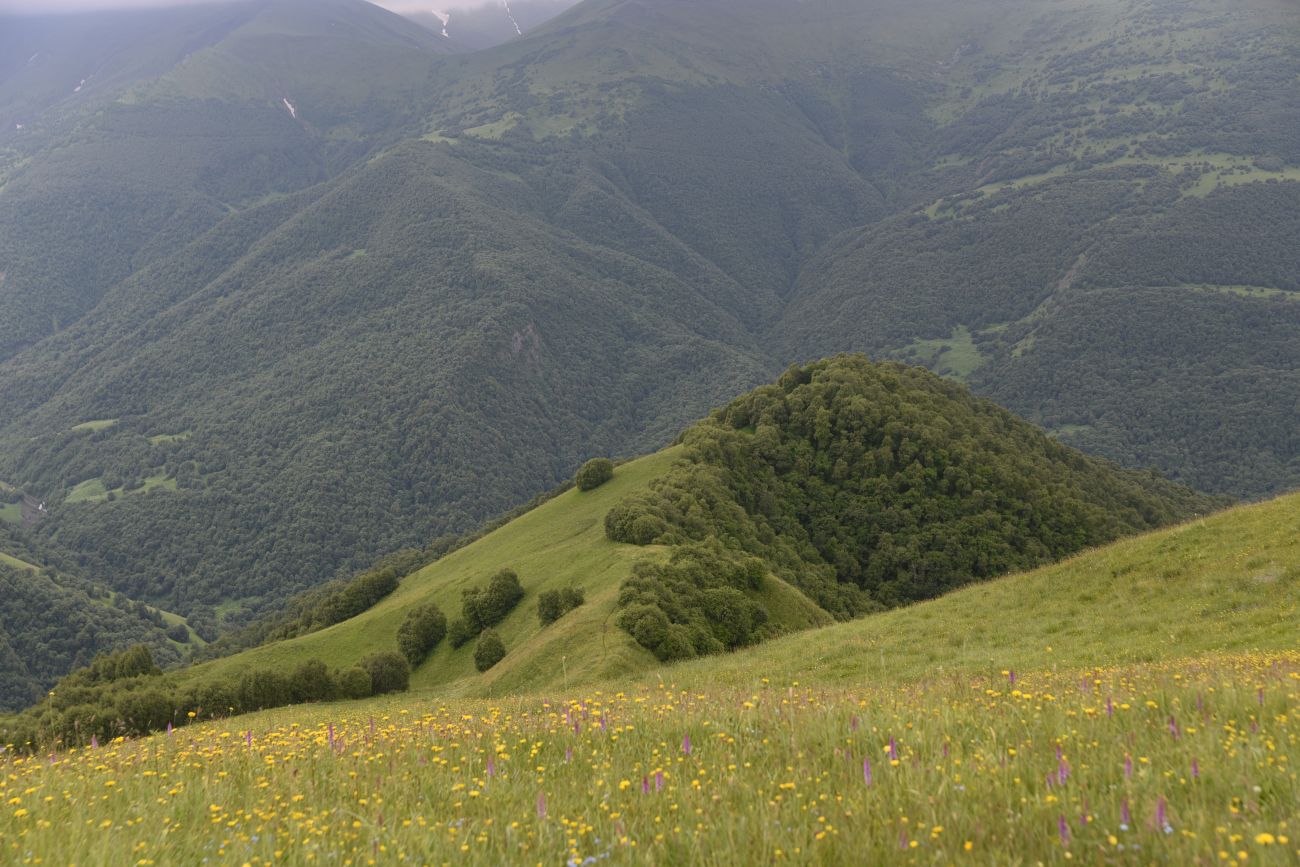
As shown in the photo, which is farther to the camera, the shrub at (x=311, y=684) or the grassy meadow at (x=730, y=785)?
the shrub at (x=311, y=684)

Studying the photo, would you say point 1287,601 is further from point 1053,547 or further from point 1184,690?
point 1053,547

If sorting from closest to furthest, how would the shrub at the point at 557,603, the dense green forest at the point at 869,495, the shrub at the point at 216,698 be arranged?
the shrub at the point at 216,698, the shrub at the point at 557,603, the dense green forest at the point at 869,495

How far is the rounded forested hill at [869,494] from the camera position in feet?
226

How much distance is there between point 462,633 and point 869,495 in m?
42.3

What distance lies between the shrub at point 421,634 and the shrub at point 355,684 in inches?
304

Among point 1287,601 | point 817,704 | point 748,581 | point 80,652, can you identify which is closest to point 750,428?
point 748,581

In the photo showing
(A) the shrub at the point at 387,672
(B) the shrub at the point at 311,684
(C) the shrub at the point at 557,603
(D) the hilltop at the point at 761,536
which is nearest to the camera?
(D) the hilltop at the point at 761,536

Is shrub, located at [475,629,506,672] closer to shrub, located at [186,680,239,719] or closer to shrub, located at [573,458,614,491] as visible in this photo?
shrub, located at [186,680,239,719]

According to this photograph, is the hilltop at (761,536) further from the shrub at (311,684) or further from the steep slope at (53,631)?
the steep slope at (53,631)

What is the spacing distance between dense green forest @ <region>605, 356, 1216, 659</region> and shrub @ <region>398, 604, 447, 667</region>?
15523 millimetres

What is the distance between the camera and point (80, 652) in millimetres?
164875

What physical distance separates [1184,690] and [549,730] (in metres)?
6.48

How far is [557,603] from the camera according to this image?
49875 mm

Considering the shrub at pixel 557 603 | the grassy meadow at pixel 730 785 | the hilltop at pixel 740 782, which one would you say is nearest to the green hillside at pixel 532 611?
the shrub at pixel 557 603
